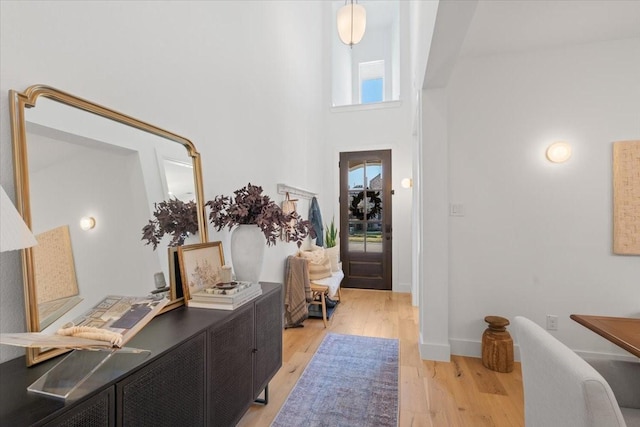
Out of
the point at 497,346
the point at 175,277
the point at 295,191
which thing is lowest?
the point at 497,346

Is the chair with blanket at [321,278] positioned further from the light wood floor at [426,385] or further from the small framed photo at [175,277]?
the small framed photo at [175,277]

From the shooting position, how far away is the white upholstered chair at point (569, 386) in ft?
2.40

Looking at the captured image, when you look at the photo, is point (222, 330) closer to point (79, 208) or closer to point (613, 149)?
point (79, 208)

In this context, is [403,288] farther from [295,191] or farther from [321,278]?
[295,191]

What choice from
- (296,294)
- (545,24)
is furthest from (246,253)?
(545,24)

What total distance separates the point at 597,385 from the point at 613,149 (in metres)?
2.55

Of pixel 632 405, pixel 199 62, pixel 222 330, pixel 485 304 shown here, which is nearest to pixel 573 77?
pixel 485 304

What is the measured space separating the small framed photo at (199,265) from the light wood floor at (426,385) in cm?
89

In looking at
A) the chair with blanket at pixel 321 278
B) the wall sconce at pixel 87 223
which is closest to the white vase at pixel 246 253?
the wall sconce at pixel 87 223

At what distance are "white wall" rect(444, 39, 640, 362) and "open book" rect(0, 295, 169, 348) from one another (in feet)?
8.05

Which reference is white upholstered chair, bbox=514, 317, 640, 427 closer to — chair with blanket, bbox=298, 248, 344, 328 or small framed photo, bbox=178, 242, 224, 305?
small framed photo, bbox=178, 242, 224, 305

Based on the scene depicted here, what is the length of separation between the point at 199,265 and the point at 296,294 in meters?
1.75

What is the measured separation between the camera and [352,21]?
10.9 feet

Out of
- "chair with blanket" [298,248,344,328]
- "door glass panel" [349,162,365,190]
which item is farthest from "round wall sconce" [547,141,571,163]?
"door glass panel" [349,162,365,190]
